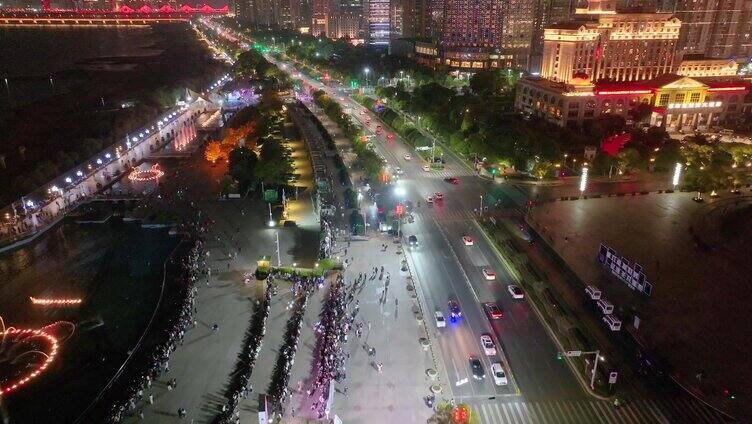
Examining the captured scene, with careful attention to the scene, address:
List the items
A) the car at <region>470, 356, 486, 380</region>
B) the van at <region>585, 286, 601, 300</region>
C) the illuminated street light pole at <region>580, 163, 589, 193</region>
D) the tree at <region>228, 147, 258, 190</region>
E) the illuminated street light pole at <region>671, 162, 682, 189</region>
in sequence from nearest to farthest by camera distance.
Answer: the car at <region>470, 356, 486, 380</region>
the van at <region>585, 286, 601, 300</region>
the illuminated street light pole at <region>671, 162, 682, 189</region>
the illuminated street light pole at <region>580, 163, 589, 193</region>
the tree at <region>228, 147, 258, 190</region>

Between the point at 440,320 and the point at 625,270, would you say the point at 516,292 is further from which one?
the point at 625,270

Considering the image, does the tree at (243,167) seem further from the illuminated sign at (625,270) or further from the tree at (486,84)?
the tree at (486,84)

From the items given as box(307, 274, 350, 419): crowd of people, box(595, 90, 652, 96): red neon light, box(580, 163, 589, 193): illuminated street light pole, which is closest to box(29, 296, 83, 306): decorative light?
box(307, 274, 350, 419): crowd of people

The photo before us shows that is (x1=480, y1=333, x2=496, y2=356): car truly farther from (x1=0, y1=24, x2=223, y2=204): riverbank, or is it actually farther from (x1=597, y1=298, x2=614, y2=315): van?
(x1=0, y1=24, x2=223, y2=204): riverbank

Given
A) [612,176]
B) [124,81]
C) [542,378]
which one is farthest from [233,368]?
[124,81]

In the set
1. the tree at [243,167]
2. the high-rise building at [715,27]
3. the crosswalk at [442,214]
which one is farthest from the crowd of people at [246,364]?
the high-rise building at [715,27]

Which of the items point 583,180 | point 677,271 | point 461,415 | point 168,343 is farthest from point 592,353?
point 583,180
